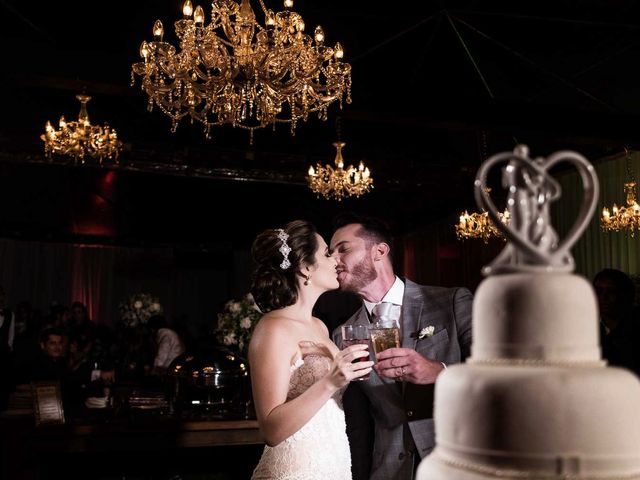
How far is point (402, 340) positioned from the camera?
9.06 ft

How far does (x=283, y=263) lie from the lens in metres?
2.85

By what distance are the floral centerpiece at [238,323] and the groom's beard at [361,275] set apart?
2292 mm

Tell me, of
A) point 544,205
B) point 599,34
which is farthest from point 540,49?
point 544,205

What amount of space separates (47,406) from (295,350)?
223cm

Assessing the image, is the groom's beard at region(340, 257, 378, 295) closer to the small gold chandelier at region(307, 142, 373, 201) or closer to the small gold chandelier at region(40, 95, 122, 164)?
the small gold chandelier at region(40, 95, 122, 164)

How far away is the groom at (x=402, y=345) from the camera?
2607 mm

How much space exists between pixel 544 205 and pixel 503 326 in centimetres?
13

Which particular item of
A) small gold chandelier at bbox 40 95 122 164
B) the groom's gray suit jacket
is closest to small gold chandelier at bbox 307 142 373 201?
small gold chandelier at bbox 40 95 122 164

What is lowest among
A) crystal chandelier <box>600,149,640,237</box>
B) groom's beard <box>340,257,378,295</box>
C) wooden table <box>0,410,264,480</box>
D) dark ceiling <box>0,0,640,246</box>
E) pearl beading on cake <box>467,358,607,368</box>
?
wooden table <box>0,410,264,480</box>

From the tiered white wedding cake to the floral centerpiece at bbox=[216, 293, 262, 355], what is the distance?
445cm

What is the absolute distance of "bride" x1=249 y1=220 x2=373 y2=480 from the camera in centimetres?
257

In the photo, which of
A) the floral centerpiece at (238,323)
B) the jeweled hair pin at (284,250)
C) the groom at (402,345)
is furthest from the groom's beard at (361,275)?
the floral centerpiece at (238,323)

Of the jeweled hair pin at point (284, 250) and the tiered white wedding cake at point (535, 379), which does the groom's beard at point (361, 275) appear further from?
the tiered white wedding cake at point (535, 379)

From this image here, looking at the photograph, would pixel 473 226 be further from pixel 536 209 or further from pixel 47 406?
pixel 536 209
